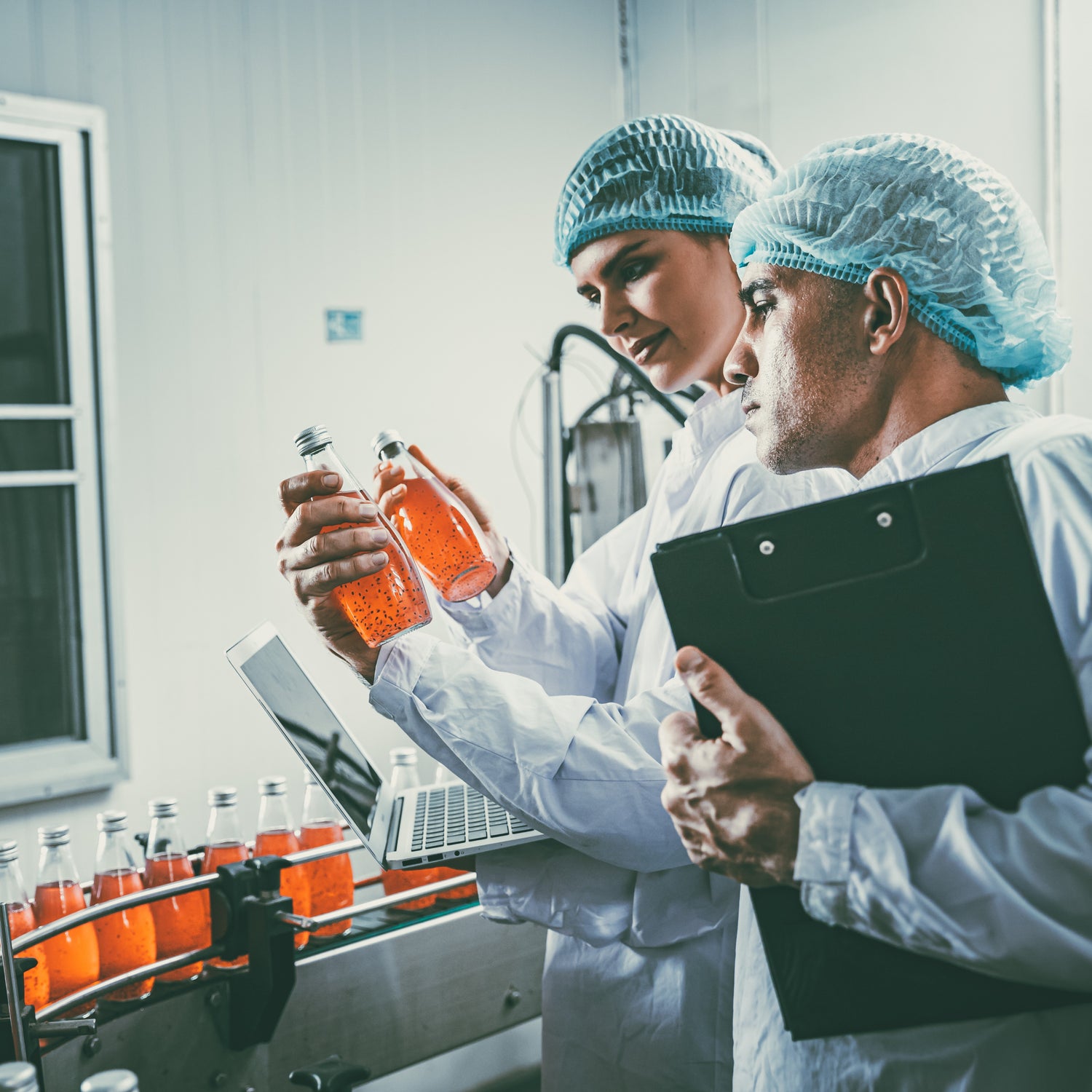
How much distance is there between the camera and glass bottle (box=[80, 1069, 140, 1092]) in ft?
2.05

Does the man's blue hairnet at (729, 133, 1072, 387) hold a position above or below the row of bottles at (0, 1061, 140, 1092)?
above

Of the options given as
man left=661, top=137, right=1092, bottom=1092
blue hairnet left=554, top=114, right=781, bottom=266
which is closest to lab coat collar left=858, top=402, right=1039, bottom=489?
man left=661, top=137, right=1092, bottom=1092

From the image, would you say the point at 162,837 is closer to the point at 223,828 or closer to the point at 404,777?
the point at 223,828

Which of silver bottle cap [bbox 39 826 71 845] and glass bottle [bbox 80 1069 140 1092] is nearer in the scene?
glass bottle [bbox 80 1069 140 1092]

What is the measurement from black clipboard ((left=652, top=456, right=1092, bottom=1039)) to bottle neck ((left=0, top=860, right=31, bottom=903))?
2.94 ft

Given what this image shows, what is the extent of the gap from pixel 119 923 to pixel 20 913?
11 centimetres

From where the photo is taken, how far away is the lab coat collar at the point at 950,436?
0.82 m

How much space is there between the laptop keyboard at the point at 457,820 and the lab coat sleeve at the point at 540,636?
7.4 inches

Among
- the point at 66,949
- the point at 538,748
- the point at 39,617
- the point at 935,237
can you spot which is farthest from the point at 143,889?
the point at 39,617

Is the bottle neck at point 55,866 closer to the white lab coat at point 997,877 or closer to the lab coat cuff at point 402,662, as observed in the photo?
the lab coat cuff at point 402,662

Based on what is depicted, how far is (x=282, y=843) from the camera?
1.41 meters

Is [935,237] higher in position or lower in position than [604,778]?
higher

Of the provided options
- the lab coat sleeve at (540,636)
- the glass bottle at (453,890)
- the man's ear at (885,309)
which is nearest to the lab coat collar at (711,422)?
the lab coat sleeve at (540,636)

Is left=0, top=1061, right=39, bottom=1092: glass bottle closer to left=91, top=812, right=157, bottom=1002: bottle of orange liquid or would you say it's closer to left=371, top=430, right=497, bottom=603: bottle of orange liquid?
left=91, top=812, right=157, bottom=1002: bottle of orange liquid
